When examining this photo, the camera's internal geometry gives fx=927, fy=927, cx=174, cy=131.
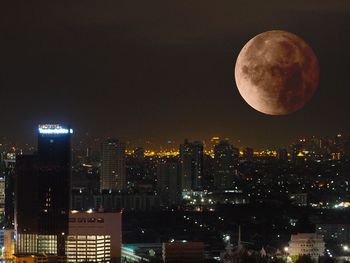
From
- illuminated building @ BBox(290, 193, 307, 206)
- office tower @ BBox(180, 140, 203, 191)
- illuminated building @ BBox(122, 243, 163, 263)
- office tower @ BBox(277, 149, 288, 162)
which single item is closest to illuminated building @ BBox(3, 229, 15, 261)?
illuminated building @ BBox(122, 243, 163, 263)

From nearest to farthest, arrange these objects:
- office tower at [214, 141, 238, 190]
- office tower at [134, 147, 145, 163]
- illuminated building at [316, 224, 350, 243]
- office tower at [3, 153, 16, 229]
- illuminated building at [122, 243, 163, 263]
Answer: illuminated building at [122, 243, 163, 263] < office tower at [3, 153, 16, 229] < illuminated building at [316, 224, 350, 243] < office tower at [214, 141, 238, 190] < office tower at [134, 147, 145, 163]

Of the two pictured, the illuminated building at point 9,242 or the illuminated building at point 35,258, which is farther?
the illuminated building at point 9,242

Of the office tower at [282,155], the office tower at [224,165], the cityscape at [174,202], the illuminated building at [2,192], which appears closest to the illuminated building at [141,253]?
the cityscape at [174,202]

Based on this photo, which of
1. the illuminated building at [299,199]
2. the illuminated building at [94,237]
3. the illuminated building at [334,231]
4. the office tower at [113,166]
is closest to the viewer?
the illuminated building at [94,237]

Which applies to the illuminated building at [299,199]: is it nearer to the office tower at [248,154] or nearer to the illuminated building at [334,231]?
the illuminated building at [334,231]

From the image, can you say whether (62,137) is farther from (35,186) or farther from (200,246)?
(200,246)

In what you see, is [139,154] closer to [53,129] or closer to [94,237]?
[53,129]

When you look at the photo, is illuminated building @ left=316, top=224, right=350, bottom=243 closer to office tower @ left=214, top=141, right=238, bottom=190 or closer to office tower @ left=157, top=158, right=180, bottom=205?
office tower @ left=157, top=158, right=180, bottom=205

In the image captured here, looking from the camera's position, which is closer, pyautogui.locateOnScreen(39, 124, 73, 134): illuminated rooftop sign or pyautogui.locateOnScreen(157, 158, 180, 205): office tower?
pyautogui.locateOnScreen(39, 124, 73, 134): illuminated rooftop sign
